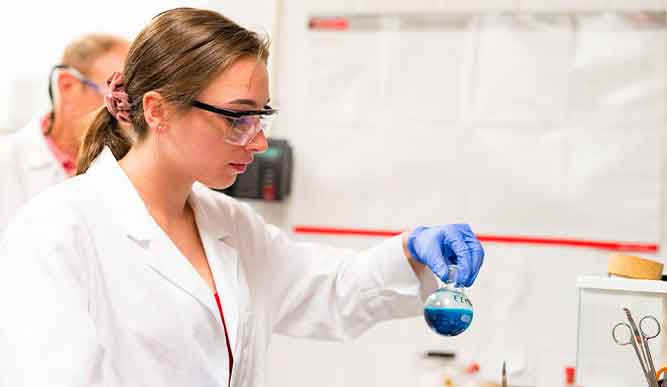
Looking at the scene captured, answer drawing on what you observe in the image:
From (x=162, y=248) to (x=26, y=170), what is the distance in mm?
1081

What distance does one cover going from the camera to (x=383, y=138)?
2699mm

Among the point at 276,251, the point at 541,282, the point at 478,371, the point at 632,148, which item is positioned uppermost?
the point at 632,148

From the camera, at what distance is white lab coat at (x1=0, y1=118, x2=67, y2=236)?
2463mm

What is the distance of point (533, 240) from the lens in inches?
102

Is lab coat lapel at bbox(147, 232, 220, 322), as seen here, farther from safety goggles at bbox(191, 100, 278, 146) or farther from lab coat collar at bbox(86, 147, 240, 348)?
safety goggles at bbox(191, 100, 278, 146)

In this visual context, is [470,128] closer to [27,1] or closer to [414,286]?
[414,286]

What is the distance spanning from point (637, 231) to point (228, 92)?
4.95ft

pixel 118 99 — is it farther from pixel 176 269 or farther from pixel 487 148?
pixel 487 148

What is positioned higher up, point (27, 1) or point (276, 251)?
point (27, 1)

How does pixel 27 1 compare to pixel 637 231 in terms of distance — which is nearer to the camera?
pixel 637 231

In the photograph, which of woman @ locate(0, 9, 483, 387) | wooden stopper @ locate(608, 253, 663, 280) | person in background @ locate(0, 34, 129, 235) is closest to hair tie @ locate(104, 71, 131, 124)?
woman @ locate(0, 9, 483, 387)

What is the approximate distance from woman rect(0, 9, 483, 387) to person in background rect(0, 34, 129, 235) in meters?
0.81

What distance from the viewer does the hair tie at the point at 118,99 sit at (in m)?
1.63

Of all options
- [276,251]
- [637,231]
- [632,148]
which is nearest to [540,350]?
[637,231]
